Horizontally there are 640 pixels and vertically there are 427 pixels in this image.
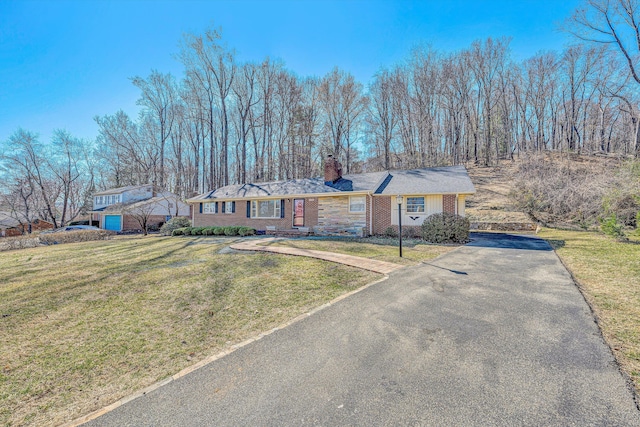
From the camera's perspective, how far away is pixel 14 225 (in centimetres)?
2984

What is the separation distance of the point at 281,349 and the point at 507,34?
1514 inches

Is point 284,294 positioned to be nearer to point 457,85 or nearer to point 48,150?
point 457,85

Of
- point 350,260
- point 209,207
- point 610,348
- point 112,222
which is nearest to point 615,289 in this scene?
point 610,348

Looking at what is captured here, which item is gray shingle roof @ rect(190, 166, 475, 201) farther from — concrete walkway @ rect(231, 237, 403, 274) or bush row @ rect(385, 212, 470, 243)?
concrete walkway @ rect(231, 237, 403, 274)

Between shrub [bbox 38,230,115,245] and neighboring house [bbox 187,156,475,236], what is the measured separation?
9663mm

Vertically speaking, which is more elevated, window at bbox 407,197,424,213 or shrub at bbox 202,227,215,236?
window at bbox 407,197,424,213

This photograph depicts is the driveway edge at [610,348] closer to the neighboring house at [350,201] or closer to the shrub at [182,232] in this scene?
the neighboring house at [350,201]

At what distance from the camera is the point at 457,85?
28.7 metres

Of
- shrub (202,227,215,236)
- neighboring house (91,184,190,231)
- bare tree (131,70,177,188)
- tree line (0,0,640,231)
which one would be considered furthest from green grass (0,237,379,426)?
bare tree (131,70,177,188)

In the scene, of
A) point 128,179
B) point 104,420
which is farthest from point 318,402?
point 128,179

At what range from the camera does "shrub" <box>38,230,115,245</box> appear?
55.7 ft

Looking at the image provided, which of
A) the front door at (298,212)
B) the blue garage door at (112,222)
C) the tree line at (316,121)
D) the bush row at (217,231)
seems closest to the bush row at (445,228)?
the front door at (298,212)

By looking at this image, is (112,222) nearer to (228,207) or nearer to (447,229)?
(228,207)

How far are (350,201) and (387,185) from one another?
7.80 ft
